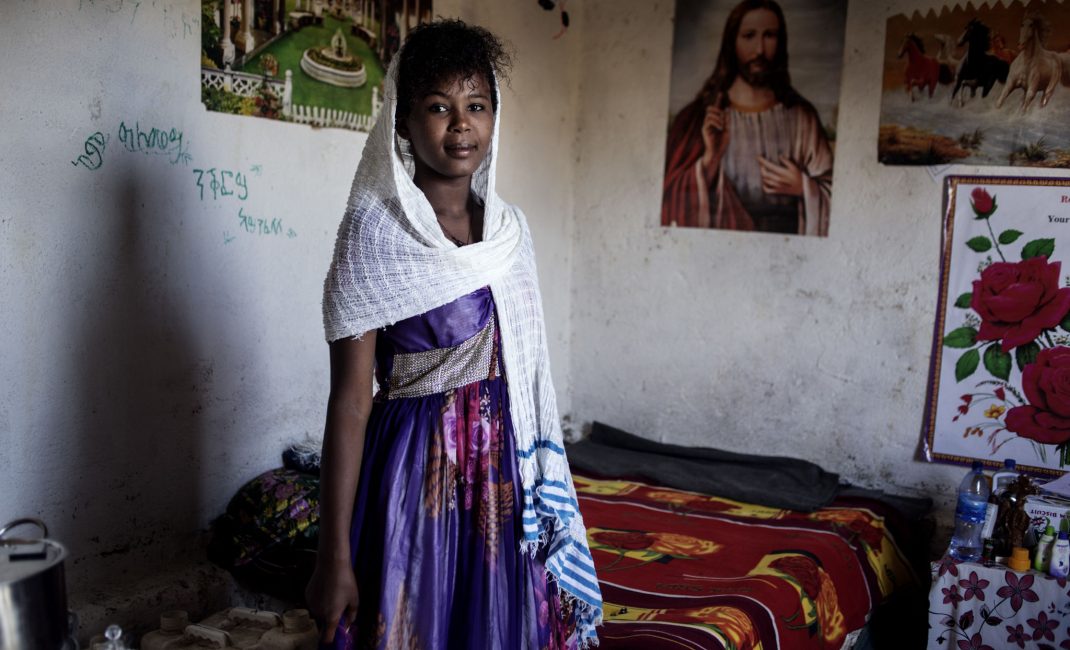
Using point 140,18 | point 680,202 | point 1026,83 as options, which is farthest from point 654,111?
point 140,18

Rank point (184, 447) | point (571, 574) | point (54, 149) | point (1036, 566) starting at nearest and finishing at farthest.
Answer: point (571, 574)
point (54, 149)
point (184, 447)
point (1036, 566)

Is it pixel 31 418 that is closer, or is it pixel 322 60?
pixel 31 418

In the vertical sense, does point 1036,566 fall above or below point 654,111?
below

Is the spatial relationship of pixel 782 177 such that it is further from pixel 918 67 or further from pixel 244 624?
pixel 244 624

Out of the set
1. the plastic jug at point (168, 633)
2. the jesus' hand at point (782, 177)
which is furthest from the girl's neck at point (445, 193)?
the jesus' hand at point (782, 177)

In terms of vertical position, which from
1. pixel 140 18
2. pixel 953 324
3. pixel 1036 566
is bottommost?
pixel 1036 566

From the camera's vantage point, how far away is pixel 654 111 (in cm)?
411

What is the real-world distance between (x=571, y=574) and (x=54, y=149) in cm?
155

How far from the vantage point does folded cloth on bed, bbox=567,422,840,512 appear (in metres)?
3.60

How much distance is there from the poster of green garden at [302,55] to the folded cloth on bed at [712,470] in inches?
66.3

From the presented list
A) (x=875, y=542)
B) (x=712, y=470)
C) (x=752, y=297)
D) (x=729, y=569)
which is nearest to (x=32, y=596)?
(x=729, y=569)

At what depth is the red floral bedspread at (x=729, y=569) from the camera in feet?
8.12

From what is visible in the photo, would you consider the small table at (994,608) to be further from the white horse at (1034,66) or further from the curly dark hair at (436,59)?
the curly dark hair at (436,59)

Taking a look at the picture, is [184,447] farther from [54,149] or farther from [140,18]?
[140,18]
